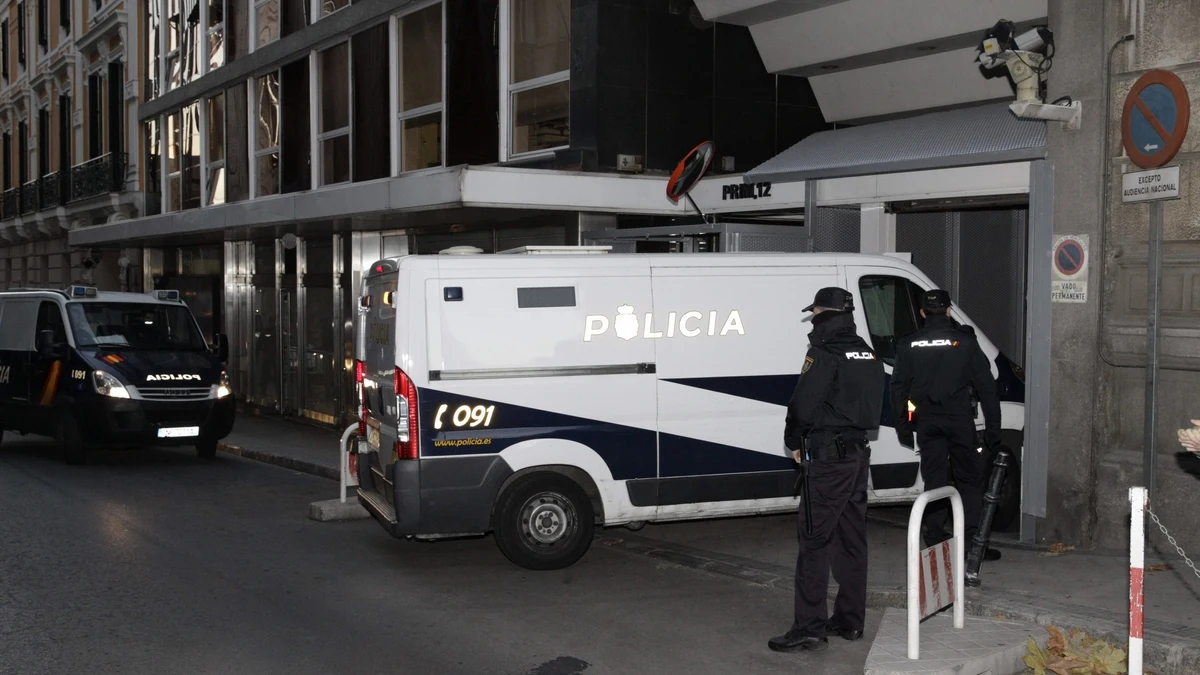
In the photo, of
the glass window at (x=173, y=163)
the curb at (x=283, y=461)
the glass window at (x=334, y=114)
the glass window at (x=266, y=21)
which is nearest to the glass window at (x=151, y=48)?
the glass window at (x=173, y=163)

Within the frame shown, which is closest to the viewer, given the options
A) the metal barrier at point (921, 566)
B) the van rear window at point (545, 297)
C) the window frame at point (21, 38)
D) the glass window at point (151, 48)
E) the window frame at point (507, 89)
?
the metal barrier at point (921, 566)

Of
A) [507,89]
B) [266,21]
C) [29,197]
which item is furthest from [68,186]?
[507,89]

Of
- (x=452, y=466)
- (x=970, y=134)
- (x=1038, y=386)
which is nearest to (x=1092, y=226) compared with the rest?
(x=1038, y=386)

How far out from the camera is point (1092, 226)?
328 inches

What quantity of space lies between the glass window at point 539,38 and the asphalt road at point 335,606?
602cm

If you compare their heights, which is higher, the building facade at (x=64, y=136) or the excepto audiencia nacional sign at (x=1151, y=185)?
Answer: the building facade at (x=64, y=136)

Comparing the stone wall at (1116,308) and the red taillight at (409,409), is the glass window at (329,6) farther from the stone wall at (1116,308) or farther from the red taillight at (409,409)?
the stone wall at (1116,308)

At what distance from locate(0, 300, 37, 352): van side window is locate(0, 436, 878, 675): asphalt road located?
479 cm

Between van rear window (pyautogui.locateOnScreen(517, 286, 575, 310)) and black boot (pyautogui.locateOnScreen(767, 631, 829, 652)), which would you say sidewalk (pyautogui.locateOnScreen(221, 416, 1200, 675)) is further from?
van rear window (pyautogui.locateOnScreen(517, 286, 575, 310))

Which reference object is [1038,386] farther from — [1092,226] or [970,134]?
[970,134]

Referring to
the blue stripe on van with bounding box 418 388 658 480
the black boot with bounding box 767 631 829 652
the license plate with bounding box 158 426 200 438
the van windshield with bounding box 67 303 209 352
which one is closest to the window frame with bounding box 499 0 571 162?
the van windshield with bounding box 67 303 209 352

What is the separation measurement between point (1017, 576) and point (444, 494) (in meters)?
3.73

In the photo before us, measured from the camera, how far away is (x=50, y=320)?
14695 mm

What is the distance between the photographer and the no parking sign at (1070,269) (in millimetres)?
8391
